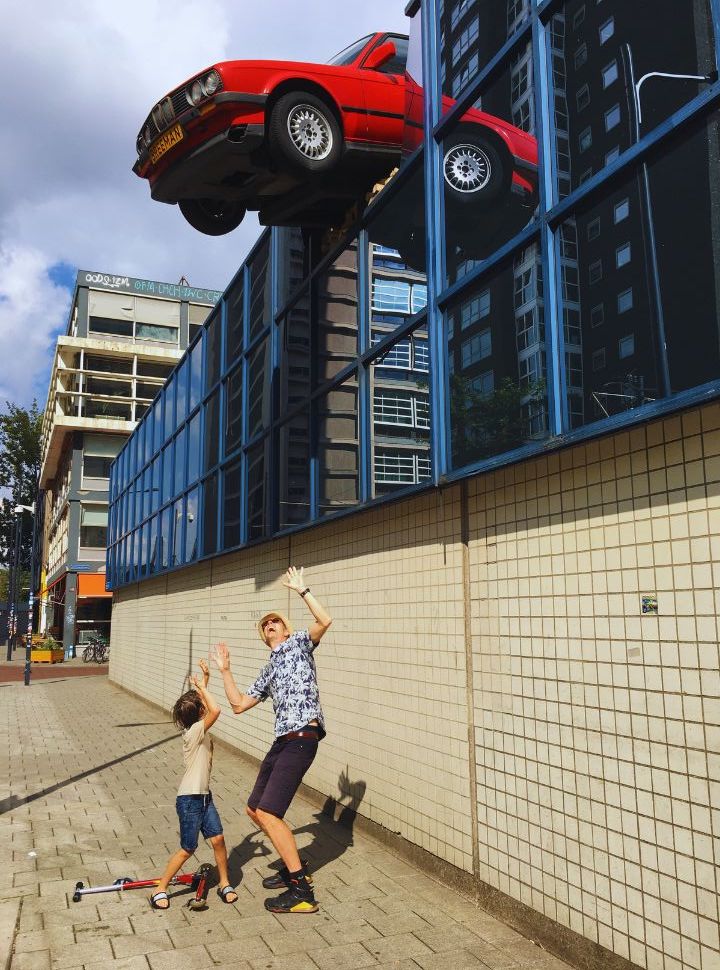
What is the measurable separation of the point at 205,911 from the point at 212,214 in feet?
21.5

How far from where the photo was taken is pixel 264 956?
14.1ft

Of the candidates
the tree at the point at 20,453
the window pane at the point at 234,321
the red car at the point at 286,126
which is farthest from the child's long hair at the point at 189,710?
the tree at the point at 20,453

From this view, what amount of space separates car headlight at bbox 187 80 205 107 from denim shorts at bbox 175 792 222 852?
18.8ft

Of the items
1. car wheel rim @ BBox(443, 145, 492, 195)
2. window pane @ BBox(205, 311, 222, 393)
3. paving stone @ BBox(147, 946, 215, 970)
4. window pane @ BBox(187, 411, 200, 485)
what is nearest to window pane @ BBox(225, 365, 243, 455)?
window pane @ BBox(205, 311, 222, 393)

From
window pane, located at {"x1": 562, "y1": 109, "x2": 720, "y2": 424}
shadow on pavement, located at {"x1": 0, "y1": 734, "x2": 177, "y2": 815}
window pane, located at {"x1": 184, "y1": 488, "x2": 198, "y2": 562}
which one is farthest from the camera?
window pane, located at {"x1": 184, "y1": 488, "x2": 198, "y2": 562}

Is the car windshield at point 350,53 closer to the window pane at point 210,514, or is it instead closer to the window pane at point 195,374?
the window pane at point 210,514

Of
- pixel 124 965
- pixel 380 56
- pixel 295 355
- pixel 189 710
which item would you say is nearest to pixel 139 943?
pixel 124 965

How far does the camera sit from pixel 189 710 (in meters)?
5.39

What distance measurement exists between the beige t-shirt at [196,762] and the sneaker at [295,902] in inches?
30.6

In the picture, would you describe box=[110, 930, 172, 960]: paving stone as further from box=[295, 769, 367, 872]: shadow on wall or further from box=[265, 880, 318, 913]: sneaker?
box=[295, 769, 367, 872]: shadow on wall

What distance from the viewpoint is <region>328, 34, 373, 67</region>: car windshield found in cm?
796

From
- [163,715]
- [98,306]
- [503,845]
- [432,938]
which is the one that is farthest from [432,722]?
[98,306]

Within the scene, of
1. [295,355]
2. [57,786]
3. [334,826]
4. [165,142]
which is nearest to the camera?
[334,826]

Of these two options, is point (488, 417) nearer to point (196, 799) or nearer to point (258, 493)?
point (196, 799)
